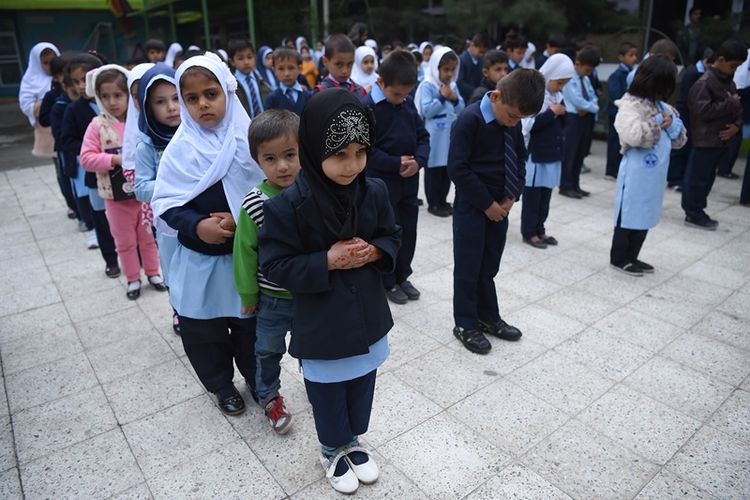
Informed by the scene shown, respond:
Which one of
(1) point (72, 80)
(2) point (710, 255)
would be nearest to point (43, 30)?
(1) point (72, 80)

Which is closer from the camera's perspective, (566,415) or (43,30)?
(566,415)

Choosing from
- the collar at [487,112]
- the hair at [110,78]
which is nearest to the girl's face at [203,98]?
the collar at [487,112]

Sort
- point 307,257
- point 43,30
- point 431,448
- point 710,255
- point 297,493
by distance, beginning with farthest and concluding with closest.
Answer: point 43,30, point 710,255, point 431,448, point 297,493, point 307,257

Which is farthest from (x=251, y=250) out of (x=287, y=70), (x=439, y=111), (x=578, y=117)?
(x=578, y=117)

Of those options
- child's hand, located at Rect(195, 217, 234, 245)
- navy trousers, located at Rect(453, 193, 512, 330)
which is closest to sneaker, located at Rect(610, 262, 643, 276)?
navy trousers, located at Rect(453, 193, 512, 330)

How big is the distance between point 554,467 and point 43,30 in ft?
68.6

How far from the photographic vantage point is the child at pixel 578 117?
5980 millimetres

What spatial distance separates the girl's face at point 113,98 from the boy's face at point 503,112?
2.38 metres

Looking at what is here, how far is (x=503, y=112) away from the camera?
2844mm

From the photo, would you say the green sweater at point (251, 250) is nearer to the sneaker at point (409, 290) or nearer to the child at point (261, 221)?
the child at point (261, 221)

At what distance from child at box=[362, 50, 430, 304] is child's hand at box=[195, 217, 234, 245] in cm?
140

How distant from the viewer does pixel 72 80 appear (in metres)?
4.05

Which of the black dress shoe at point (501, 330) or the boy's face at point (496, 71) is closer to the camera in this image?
the black dress shoe at point (501, 330)

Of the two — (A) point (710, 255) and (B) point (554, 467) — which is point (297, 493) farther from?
(A) point (710, 255)
